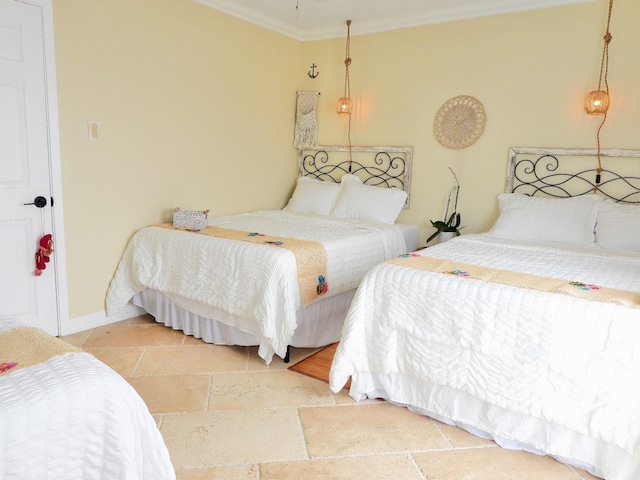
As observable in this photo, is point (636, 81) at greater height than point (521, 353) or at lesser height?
greater

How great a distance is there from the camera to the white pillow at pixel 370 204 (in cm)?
406

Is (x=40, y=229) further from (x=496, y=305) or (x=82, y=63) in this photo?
(x=496, y=305)

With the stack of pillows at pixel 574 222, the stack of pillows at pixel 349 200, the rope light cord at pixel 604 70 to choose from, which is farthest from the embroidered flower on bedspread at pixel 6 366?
the rope light cord at pixel 604 70

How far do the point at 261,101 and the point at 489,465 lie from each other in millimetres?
3573

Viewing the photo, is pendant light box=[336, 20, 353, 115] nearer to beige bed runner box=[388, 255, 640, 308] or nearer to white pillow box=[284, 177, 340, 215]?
white pillow box=[284, 177, 340, 215]

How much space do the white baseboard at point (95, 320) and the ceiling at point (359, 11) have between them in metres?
2.46

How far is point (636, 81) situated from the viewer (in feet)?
10.7

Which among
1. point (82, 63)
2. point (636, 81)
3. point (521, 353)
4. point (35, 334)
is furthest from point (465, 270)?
point (82, 63)

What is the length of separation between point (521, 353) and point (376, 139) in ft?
9.49

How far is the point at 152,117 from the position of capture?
3576 millimetres

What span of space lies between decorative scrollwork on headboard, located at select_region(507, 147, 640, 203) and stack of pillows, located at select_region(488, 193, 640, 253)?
5.5 inches

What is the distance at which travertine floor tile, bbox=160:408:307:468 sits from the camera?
1984 millimetres

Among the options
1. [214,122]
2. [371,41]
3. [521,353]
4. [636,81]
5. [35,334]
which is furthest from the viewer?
[371,41]

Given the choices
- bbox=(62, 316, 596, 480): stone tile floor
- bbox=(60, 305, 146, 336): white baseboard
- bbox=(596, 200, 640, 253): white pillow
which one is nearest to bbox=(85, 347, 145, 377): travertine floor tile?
bbox=(62, 316, 596, 480): stone tile floor
